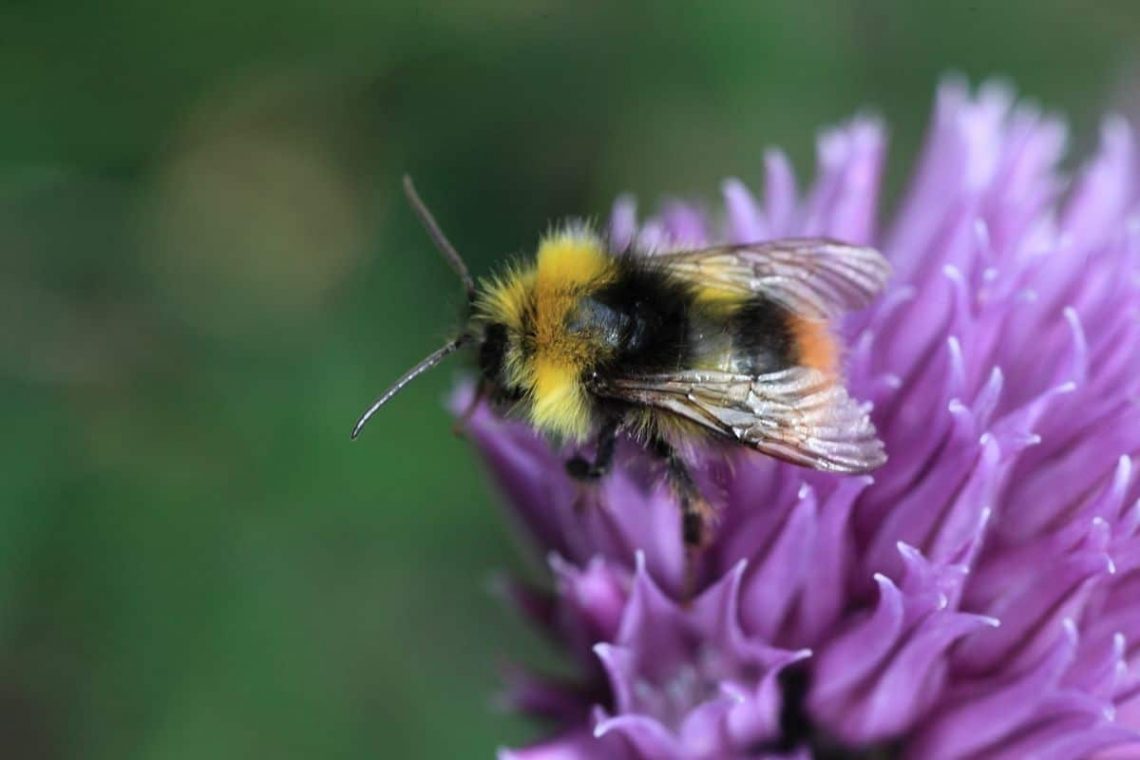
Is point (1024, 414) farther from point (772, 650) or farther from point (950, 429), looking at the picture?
point (772, 650)

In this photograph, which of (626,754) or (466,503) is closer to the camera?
(626,754)

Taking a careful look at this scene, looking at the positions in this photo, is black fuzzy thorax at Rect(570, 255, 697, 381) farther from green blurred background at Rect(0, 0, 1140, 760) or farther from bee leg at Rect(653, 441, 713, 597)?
green blurred background at Rect(0, 0, 1140, 760)

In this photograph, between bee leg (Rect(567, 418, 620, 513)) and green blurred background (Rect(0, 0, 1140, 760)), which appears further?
green blurred background (Rect(0, 0, 1140, 760))

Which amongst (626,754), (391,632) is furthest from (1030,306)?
(391,632)

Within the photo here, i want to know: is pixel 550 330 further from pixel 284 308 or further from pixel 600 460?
pixel 284 308

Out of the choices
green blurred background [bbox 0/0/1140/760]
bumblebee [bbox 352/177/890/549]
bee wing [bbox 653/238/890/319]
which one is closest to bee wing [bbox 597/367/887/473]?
bumblebee [bbox 352/177/890/549]

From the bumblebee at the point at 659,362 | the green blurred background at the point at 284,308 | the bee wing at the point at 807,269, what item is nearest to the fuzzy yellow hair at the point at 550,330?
the bumblebee at the point at 659,362

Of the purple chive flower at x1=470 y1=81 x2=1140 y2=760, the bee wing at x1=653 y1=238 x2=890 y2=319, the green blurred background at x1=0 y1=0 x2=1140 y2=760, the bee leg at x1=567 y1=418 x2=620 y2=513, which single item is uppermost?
the green blurred background at x1=0 y1=0 x2=1140 y2=760
